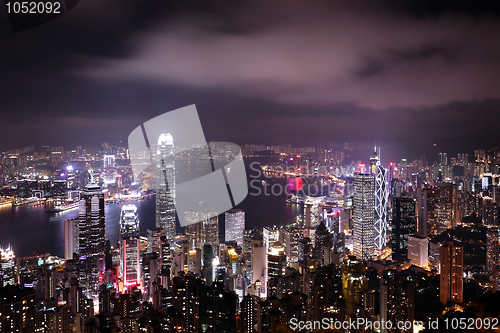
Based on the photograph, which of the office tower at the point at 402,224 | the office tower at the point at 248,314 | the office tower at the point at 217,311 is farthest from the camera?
the office tower at the point at 402,224

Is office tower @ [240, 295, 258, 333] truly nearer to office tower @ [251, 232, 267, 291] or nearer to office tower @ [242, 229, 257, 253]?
office tower @ [251, 232, 267, 291]

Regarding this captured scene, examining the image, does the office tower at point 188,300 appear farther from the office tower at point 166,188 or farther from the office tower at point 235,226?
the office tower at point 235,226

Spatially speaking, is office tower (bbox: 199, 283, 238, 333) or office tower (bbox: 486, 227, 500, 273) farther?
office tower (bbox: 486, 227, 500, 273)

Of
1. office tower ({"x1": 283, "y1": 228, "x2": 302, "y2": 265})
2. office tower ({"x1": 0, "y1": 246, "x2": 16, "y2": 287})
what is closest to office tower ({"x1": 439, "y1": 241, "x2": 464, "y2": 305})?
office tower ({"x1": 283, "y1": 228, "x2": 302, "y2": 265})

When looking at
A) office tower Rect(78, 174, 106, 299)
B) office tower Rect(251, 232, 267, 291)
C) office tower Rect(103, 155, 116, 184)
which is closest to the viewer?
office tower Rect(78, 174, 106, 299)

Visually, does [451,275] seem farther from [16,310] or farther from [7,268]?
[7,268]

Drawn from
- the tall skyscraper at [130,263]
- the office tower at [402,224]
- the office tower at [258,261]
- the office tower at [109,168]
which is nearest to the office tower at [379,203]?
the office tower at [402,224]
